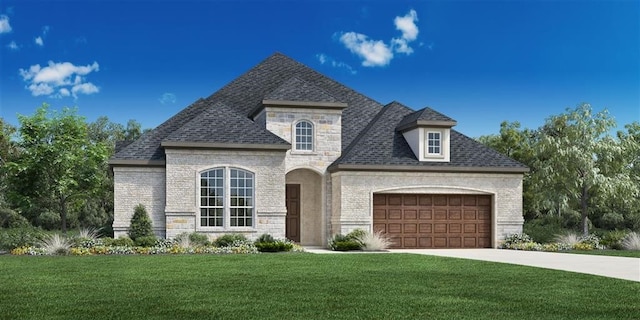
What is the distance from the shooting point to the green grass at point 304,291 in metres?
10.8

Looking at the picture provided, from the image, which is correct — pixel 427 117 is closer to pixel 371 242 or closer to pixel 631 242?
pixel 371 242

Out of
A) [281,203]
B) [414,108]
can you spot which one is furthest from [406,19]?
[281,203]

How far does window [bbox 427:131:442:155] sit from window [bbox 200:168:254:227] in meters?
7.26

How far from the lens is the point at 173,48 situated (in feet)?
134

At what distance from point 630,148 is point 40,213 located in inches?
1418

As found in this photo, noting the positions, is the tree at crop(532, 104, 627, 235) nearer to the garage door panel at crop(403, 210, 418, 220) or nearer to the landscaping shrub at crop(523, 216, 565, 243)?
the landscaping shrub at crop(523, 216, 565, 243)

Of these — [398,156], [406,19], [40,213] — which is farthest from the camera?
[40,213]

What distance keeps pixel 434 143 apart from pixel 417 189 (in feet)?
6.77

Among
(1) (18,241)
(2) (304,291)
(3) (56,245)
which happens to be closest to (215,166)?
(3) (56,245)

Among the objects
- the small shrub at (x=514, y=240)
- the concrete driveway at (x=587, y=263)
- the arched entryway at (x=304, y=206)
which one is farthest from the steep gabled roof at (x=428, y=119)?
the concrete driveway at (x=587, y=263)

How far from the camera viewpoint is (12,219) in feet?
152

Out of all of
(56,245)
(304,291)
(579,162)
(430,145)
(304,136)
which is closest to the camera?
(304,291)

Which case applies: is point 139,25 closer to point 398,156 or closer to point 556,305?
point 398,156

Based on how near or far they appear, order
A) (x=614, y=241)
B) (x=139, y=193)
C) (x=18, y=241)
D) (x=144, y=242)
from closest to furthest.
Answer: (x=18, y=241), (x=144, y=242), (x=139, y=193), (x=614, y=241)
